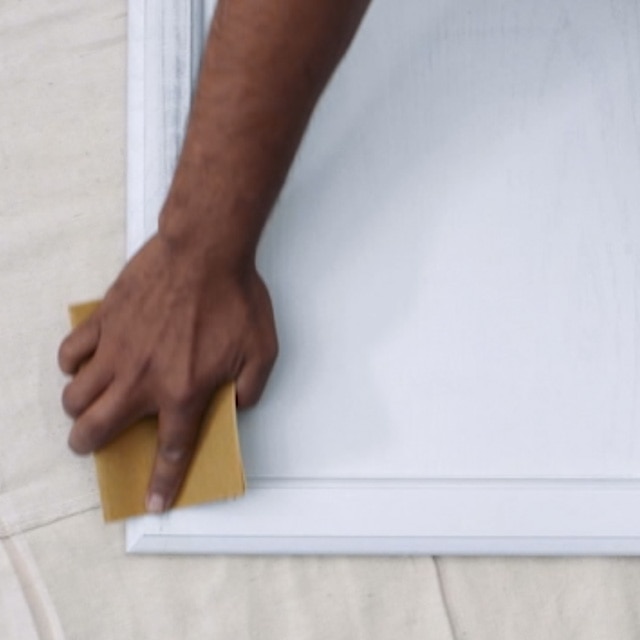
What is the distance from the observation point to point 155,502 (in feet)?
2.12

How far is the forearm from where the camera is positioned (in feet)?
1.82

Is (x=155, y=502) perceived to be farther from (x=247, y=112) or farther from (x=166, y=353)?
(x=247, y=112)

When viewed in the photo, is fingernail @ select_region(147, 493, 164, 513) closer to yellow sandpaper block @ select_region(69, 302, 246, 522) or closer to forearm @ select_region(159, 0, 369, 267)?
yellow sandpaper block @ select_region(69, 302, 246, 522)

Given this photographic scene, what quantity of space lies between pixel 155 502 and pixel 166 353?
94mm

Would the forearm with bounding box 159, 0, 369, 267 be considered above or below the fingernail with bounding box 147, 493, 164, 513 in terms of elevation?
above

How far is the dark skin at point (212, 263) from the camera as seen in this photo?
1.85ft

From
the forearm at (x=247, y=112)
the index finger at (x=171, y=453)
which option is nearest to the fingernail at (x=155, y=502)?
the index finger at (x=171, y=453)

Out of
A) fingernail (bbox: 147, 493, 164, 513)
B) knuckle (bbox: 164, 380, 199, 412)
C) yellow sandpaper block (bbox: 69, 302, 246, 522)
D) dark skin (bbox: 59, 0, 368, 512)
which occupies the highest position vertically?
dark skin (bbox: 59, 0, 368, 512)

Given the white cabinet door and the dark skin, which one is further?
the white cabinet door

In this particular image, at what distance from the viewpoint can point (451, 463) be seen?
2.23 ft

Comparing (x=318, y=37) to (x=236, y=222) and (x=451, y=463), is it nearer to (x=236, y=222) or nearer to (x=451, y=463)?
(x=236, y=222)

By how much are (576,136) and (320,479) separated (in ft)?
0.98

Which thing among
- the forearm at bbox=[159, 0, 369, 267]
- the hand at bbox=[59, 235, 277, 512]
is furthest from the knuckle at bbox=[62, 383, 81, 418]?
the forearm at bbox=[159, 0, 369, 267]

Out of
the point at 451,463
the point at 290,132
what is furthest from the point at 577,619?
the point at 290,132
